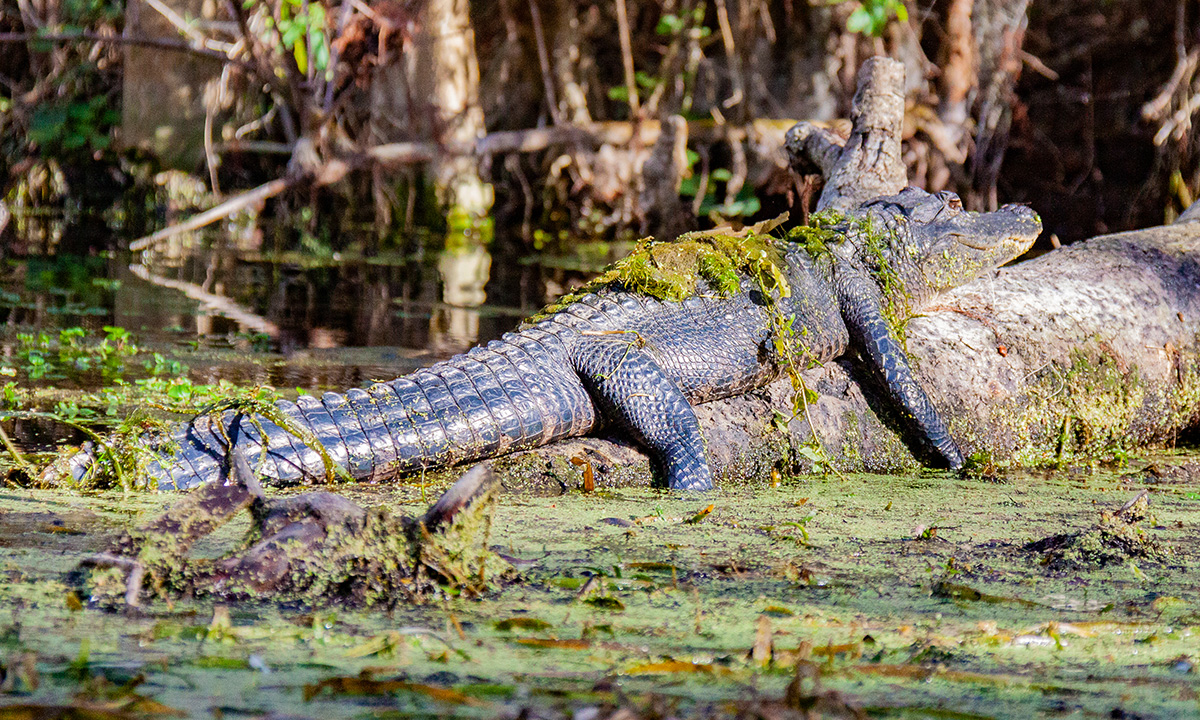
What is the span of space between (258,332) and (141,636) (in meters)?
4.39

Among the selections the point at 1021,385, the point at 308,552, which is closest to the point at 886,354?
the point at 1021,385

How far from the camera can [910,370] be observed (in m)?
4.25

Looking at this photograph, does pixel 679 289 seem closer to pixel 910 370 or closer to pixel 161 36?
pixel 910 370

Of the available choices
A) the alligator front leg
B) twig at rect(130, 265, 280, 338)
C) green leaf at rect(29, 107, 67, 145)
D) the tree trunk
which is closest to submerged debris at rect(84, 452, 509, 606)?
the alligator front leg

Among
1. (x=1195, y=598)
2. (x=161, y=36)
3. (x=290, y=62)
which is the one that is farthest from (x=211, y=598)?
(x=161, y=36)

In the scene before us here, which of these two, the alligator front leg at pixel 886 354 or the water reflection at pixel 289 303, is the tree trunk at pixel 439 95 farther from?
the alligator front leg at pixel 886 354

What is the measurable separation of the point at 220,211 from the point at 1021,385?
24.0ft

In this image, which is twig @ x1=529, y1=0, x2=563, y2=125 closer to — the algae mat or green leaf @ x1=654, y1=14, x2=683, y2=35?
green leaf @ x1=654, y1=14, x2=683, y2=35

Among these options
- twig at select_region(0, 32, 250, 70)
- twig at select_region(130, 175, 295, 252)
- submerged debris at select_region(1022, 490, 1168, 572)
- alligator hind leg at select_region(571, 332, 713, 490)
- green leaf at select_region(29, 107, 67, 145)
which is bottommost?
submerged debris at select_region(1022, 490, 1168, 572)

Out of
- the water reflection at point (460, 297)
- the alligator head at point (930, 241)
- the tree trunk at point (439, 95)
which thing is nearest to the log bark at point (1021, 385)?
the alligator head at point (930, 241)

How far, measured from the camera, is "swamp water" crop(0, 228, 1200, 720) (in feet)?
6.33

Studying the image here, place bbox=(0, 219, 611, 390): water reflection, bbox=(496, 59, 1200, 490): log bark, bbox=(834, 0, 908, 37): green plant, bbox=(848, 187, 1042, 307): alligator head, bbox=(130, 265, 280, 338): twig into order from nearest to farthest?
bbox=(496, 59, 1200, 490): log bark < bbox=(848, 187, 1042, 307): alligator head < bbox=(0, 219, 611, 390): water reflection < bbox=(130, 265, 280, 338): twig < bbox=(834, 0, 908, 37): green plant

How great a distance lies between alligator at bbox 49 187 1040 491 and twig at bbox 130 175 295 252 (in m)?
6.19

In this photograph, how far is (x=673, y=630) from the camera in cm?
230
